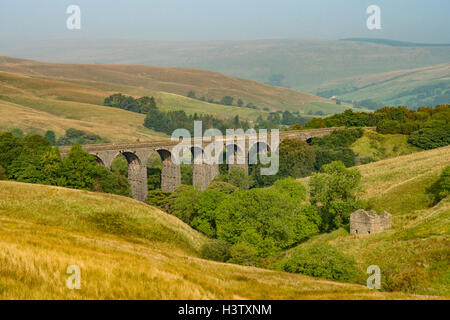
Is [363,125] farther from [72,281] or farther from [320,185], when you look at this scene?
[72,281]

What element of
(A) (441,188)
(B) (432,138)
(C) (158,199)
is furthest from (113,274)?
(B) (432,138)

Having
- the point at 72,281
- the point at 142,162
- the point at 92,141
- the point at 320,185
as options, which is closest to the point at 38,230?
the point at 72,281

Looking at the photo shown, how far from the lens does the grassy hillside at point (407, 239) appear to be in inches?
1233

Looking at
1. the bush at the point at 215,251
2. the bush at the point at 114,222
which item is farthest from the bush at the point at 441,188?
the bush at the point at 114,222

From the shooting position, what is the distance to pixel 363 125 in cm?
12300

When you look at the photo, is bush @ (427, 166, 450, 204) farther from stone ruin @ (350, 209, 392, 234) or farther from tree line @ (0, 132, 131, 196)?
tree line @ (0, 132, 131, 196)

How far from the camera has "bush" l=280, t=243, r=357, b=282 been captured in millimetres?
32562

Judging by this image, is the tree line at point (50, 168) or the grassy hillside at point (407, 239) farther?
the tree line at point (50, 168)

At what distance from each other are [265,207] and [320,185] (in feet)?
27.2

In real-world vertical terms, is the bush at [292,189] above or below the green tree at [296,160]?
above

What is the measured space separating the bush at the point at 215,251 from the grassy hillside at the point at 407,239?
6.89 meters

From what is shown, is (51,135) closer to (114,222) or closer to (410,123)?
(410,123)

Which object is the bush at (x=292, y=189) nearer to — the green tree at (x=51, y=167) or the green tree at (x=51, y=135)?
the green tree at (x=51, y=167)
